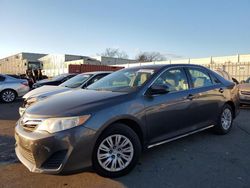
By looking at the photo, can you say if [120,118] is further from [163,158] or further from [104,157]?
[163,158]

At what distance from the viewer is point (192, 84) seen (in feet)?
16.8

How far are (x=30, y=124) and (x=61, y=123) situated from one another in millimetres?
536

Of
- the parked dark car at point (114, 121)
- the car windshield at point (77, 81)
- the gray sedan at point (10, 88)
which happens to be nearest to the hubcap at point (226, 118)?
the parked dark car at point (114, 121)

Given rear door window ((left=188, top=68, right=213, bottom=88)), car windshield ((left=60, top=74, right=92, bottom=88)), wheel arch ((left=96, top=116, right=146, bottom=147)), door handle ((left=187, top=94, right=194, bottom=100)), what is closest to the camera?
wheel arch ((left=96, top=116, right=146, bottom=147))

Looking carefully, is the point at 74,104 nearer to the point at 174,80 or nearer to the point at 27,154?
the point at 27,154

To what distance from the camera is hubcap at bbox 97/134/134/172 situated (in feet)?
12.1

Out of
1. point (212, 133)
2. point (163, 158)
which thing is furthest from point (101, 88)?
point (212, 133)

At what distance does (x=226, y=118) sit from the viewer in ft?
19.6

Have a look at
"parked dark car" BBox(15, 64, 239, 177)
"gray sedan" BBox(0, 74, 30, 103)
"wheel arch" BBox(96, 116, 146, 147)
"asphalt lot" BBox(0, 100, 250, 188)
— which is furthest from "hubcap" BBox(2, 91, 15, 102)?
"wheel arch" BBox(96, 116, 146, 147)

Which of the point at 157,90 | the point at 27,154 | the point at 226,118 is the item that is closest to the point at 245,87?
the point at 226,118

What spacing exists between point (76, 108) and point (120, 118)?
2.07ft

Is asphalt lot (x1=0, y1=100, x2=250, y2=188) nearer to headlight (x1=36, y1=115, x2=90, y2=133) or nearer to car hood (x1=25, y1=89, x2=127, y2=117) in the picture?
headlight (x1=36, y1=115, x2=90, y2=133)

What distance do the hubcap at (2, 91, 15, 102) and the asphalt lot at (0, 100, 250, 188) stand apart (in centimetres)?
827

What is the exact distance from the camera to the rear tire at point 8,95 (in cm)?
1302
